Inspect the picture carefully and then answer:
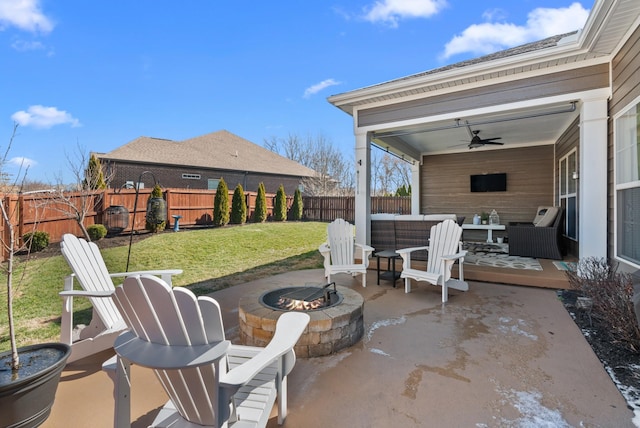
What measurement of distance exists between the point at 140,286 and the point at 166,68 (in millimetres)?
15013

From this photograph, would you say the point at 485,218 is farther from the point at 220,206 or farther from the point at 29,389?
the point at 29,389

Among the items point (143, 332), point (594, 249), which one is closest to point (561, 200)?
point (594, 249)

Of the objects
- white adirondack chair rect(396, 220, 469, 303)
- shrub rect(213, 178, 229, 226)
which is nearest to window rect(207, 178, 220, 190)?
shrub rect(213, 178, 229, 226)

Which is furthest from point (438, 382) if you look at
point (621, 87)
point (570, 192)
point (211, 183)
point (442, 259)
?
point (211, 183)

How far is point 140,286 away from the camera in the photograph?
1.26m

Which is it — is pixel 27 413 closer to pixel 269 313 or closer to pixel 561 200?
pixel 269 313

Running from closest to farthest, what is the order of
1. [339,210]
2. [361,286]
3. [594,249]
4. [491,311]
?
[491,311] → [594,249] → [361,286] → [339,210]

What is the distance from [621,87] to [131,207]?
1077 centimetres

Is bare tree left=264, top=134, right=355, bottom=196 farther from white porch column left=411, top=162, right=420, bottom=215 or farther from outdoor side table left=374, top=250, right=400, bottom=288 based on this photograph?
outdoor side table left=374, top=250, right=400, bottom=288

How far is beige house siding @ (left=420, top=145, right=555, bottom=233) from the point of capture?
335 inches

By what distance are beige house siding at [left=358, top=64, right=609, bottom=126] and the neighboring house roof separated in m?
12.2

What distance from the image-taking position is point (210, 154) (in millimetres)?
17438

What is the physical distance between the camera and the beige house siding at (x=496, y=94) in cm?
416

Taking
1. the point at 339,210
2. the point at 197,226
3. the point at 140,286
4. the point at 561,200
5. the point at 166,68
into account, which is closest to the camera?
the point at 140,286
